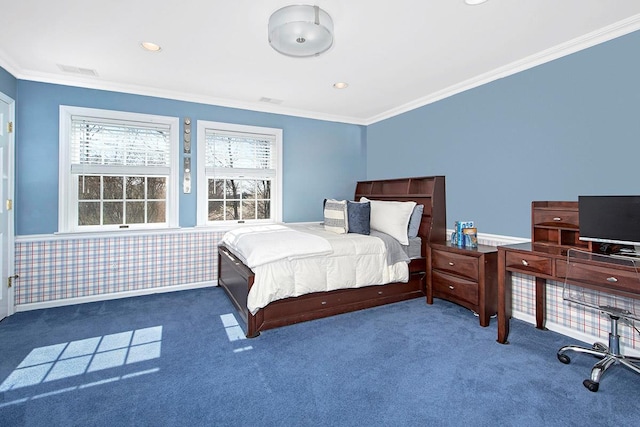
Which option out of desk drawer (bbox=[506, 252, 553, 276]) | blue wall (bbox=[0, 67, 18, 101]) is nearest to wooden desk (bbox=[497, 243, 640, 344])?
desk drawer (bbox=[506, 252, 553, 276])

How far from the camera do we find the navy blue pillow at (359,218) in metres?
3.60

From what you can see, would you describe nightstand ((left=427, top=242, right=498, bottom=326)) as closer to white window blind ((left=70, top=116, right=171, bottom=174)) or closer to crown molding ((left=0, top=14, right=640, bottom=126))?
crown molding ((left=0, top=14, right=640, bottom=126))

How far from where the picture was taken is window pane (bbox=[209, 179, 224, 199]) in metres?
4.11

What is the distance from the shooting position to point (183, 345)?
2.43m

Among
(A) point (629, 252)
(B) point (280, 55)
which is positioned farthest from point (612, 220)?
(B) point (280, 55)

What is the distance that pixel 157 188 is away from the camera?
3820 mm

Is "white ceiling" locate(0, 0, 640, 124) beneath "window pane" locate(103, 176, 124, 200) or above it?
above

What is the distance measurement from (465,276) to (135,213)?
374 centimetres

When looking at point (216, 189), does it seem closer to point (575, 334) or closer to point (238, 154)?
point (238, 154)

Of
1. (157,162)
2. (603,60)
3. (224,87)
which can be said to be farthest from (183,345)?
(603,60)

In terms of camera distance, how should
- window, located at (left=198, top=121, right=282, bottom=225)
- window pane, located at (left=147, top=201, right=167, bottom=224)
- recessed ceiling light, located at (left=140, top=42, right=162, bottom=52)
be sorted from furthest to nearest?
window, located at (left=198, top=121, right=282, bottom=225)
window pane, located at (left=147, top=201, right=167, bottom=224)
recessed ceiling light, located at (left=140, top=42, right=162, bottom=52)

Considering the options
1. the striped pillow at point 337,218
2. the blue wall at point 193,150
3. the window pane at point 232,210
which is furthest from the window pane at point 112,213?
the striped pillow at point 337,218

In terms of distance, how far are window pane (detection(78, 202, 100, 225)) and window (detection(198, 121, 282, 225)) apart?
1093mm

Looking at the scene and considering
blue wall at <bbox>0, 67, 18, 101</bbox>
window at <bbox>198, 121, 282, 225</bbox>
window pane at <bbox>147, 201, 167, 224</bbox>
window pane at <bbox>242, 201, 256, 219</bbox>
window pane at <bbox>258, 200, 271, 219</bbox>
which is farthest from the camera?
window pane at <bbox>258, 200, 271, 219</bbox>
